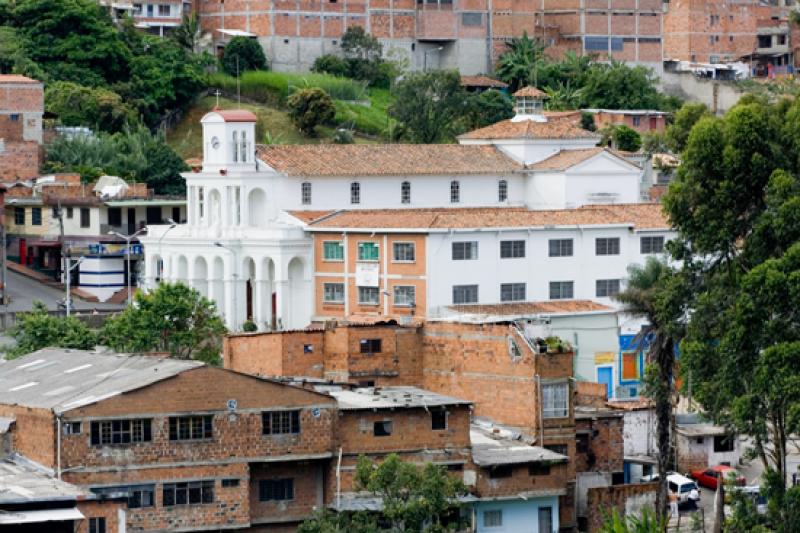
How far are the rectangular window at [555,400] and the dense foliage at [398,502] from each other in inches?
263

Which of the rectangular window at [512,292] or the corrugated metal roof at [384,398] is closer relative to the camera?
the corrugated metal roof at [384,398]

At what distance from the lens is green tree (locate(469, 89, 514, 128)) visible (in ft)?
393

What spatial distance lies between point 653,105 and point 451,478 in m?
78.3

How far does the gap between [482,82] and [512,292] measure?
51700mm

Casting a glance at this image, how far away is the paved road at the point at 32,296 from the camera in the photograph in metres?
88.2

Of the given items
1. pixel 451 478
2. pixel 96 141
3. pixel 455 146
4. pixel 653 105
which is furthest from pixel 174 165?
pixel 451 478

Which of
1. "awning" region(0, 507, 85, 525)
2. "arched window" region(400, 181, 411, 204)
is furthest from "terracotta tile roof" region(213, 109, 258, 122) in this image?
"awning" region(0, 507, 85, 525)

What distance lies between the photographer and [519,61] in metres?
132

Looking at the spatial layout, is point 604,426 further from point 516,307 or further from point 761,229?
point 516,307

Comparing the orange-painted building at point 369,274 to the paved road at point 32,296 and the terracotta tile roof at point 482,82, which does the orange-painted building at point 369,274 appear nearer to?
the paved road at point 32,296

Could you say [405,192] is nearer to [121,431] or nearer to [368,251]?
[368,251]

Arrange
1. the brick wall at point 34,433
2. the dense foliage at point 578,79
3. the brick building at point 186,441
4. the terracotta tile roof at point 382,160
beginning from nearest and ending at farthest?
the brick wall at point 34,433 < the brick building at point 186,441 < the terracotta tile roof at point 382,160 < the dense foliage at point 578,79

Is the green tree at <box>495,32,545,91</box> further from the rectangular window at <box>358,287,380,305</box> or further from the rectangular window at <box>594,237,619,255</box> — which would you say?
the rectangular window at <box>358,287,380,305</box>

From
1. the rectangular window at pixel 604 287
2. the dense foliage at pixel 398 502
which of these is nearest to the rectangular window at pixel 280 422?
the dense foliage at pixel 398 502
